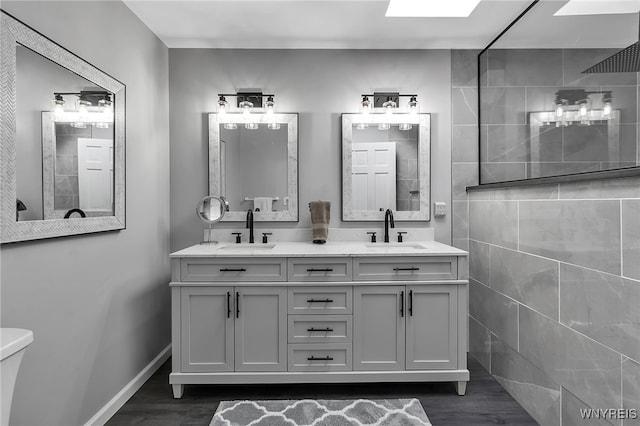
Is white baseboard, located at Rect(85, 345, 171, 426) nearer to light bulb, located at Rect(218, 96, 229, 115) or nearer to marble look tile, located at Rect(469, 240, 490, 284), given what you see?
light bulb, located at Rect(218, 96, 229, 115)

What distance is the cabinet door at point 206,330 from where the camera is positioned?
236cm

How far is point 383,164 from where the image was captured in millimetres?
2998

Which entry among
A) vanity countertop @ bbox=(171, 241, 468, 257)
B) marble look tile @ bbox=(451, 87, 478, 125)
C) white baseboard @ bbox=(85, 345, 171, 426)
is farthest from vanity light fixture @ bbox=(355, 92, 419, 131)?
white baseboard @ bbox=(85, 345, 171, 426)

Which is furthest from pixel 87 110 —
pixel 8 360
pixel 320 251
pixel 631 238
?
pixel 631 238

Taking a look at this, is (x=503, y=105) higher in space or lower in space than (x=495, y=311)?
higher

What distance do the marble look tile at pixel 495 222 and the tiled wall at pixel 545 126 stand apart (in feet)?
0.64

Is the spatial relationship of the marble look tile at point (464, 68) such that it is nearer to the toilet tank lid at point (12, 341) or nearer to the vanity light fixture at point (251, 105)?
the vanity light fixture at point (251, 105)

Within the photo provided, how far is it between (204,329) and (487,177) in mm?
2283

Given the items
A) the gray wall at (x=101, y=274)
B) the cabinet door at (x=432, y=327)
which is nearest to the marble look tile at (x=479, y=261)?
the cabinet door at (x=432, y=327)

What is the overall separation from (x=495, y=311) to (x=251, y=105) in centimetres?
233

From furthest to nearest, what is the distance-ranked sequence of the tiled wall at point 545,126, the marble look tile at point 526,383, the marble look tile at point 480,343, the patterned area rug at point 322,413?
the marble look tile at point 480,343
the patterned area rug at point 322,413
the marble look tile at point 526,383
the tiled wall at point 545,126

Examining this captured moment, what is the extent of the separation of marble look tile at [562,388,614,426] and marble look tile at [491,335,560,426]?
51 millimetres

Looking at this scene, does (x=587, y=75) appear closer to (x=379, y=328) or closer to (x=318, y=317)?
(x=379, y=328)

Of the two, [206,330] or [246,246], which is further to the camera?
[246,246]
